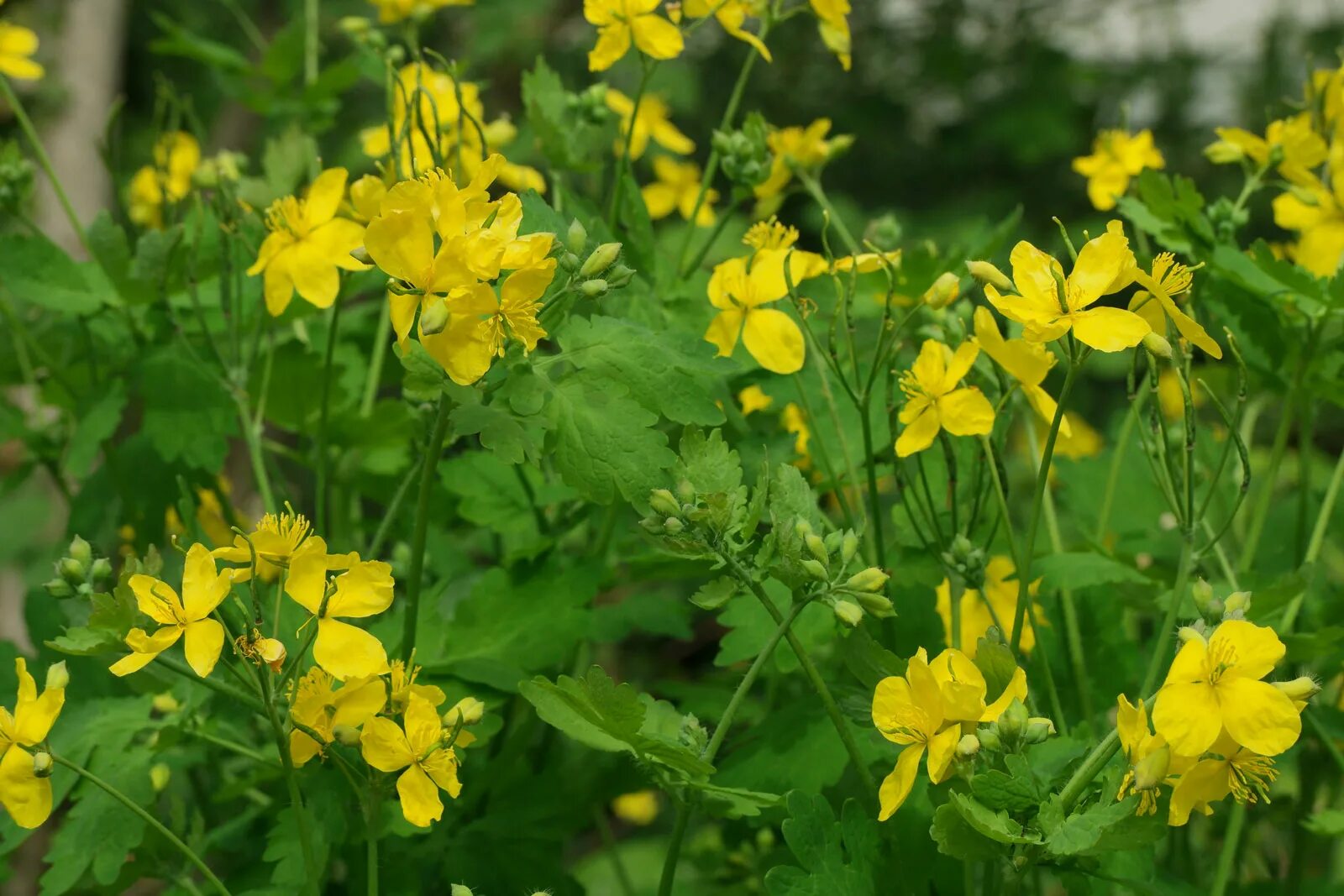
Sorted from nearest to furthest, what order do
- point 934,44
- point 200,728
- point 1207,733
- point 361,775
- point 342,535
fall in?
1. point 1207,733
2. point 361,775
3. point 200,728
4. point 342,535
5. point 934,44

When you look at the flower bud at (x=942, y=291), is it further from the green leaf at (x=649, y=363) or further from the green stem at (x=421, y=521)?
the green stem at (x=421, y=521)

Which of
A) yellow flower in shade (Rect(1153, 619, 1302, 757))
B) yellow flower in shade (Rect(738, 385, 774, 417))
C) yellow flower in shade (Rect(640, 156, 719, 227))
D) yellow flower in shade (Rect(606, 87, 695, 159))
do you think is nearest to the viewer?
yellow flower in shade (Rect(1153, 619, 1302, 757))

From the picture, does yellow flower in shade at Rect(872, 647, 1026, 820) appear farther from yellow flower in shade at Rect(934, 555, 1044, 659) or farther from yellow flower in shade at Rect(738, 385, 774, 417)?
yellow flower in shade at Rect(738, 385, 774, 417)

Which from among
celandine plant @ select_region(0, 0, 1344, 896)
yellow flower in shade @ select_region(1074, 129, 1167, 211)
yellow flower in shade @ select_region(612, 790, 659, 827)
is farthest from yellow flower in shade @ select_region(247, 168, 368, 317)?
yellow flower in shade @ select_region(612, 790, 659, 827)

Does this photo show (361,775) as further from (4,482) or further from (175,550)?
(4,482)

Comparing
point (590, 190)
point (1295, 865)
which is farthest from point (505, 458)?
point (1295, 865)

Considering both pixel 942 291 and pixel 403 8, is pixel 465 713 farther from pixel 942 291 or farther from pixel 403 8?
pixel 403 8

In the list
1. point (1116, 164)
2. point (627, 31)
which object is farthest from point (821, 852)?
point (1116, 164)
